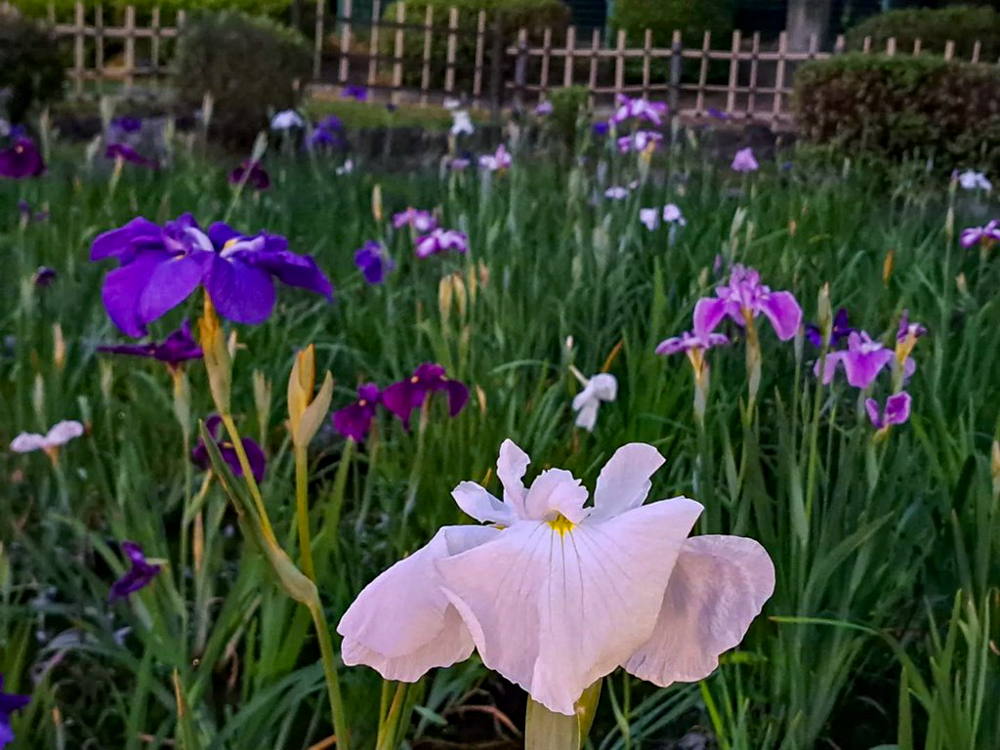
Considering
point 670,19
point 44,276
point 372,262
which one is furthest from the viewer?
point 670,19

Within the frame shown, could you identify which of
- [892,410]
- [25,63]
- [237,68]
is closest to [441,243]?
[892,410]

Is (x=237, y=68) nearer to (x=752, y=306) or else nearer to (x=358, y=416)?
(x=358, y=416)

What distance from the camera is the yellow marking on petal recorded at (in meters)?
0.48

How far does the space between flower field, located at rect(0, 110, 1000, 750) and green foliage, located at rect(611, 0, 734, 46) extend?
11.6 meters

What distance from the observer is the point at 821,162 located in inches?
286

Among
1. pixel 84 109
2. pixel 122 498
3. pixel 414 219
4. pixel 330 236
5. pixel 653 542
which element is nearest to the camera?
pixel 653 542

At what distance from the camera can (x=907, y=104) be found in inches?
305

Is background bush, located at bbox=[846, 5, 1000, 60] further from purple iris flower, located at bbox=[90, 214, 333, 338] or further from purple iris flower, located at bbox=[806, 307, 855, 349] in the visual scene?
purple iris flower, located at bbox=[90, 214, 333, 338]

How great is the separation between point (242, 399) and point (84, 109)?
32.1 feet

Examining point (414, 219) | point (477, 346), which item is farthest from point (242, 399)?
point (414, 219)

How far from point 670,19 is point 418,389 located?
1340 cm

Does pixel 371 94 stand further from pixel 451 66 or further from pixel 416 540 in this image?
pixel 416 540

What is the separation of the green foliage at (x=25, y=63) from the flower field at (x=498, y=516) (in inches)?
208

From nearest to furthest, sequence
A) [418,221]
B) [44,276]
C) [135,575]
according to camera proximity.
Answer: [135,575] → [44,276] → [418,221]
